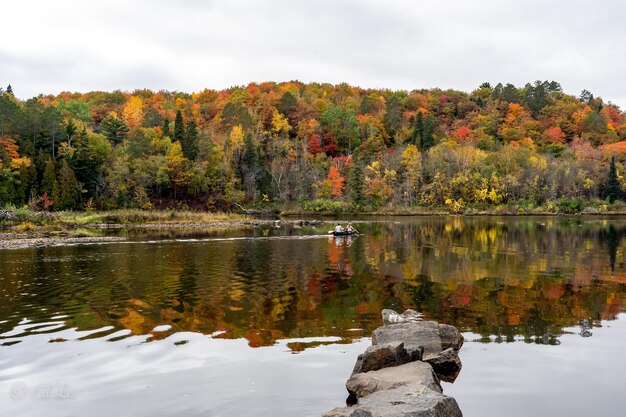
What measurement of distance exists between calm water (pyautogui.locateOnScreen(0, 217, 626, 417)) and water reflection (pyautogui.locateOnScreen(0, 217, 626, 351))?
0.32 feet

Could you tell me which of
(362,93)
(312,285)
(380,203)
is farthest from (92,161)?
(362,93)

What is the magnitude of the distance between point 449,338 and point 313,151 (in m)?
126

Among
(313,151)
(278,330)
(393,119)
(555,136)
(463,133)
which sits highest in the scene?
(393,119)

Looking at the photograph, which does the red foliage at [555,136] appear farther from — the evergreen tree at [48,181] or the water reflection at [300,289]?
the evergreen tree at [48,181]

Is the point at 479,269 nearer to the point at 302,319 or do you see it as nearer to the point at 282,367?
the point at 302,319

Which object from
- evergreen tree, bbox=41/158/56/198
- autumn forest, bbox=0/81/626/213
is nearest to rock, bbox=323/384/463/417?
autumn forest, bbox=0/81/626/213

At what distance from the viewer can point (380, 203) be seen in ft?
375

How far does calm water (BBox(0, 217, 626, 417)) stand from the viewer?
10.4m

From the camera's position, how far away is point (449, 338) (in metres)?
13.4

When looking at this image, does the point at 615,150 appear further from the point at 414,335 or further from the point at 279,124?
the point at 414,335

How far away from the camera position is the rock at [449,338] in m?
13.4

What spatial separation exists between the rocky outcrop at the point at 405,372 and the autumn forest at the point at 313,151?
68.1 meters

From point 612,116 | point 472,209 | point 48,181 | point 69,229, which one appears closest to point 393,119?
point 472,209

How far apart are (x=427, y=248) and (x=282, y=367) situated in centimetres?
2791
